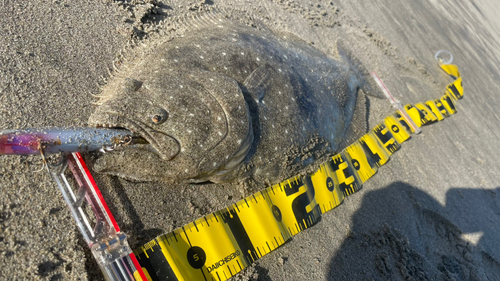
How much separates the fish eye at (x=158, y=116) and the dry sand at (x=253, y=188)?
694 mm

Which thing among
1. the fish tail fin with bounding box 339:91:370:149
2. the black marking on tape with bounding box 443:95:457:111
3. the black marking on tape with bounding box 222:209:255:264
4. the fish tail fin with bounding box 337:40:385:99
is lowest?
the black marking on tape with bounding box 443:95:457:111

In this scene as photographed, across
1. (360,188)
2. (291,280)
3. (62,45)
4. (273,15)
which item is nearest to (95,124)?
(62,45)

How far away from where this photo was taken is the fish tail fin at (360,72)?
4.60m

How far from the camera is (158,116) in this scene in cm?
218

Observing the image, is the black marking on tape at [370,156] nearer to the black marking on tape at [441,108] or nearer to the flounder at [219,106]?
the flounder at [219,106]

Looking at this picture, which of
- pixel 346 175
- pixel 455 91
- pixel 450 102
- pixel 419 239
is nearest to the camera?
pixel 419 239

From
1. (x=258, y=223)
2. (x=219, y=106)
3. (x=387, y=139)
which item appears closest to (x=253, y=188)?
(x=258, y=223)

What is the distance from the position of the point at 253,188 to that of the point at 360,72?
3.02 metres

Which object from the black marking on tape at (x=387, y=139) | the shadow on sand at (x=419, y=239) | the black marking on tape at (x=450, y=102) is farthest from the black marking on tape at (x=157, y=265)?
the black marking on tape at (x=450, y=102)

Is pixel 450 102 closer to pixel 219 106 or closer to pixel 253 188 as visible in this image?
pixel 253 188

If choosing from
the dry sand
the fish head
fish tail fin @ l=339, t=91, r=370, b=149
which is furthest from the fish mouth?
fish tail fin @ l=339, t=91, r=370, b=149

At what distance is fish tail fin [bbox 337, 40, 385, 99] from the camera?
460 centimetres

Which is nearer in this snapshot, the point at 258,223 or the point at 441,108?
the point at 258,223

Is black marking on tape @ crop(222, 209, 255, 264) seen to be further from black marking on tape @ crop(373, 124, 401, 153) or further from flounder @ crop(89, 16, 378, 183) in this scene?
black marking on tape @ crop(373, 124, 401, 153)
